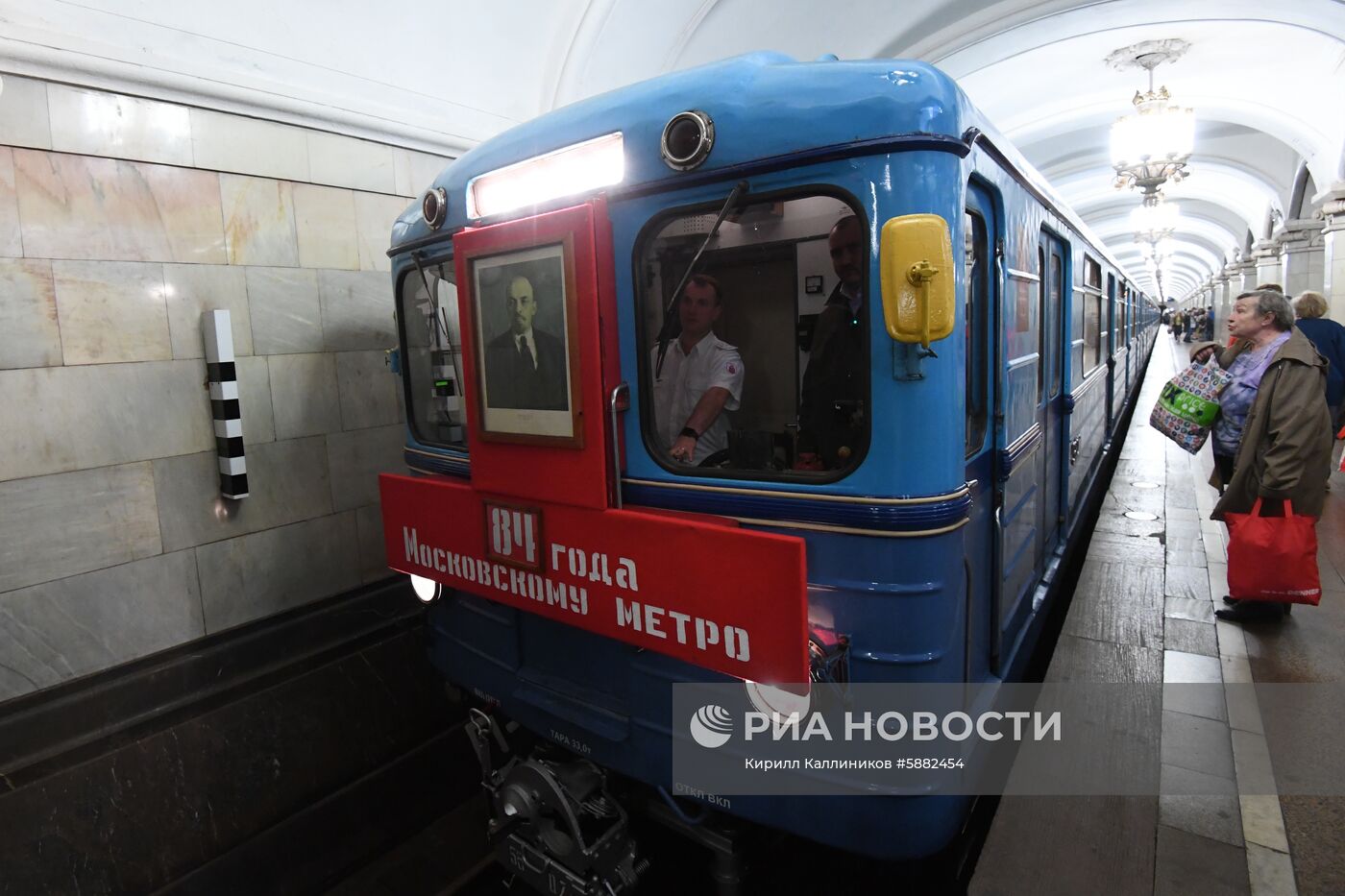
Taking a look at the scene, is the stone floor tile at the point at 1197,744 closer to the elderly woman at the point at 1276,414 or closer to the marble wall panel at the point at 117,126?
the elderly woman at the point at 1276,414

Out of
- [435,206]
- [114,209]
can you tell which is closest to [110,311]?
[114,209]

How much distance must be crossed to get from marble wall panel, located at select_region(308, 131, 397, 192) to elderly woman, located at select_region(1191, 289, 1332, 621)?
4.90m

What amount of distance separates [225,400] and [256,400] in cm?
28

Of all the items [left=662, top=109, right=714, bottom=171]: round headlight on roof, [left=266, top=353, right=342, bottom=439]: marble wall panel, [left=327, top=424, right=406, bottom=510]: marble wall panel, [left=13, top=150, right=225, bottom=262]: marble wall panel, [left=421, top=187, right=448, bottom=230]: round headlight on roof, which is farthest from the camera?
[left=327, top=424, right=406, bottom=510]: marble wall panel

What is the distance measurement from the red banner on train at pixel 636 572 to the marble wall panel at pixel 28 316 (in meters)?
1.72

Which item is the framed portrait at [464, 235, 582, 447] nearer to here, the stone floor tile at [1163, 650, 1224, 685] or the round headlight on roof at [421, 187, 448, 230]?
the round headlight on roof at [421, 187, 448, 230]

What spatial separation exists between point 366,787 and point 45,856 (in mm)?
1347

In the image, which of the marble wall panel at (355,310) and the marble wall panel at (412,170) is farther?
the marble wall panel at (412,170)

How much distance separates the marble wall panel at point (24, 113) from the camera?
303cm

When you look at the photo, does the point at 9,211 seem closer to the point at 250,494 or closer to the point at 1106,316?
the point at 250,494

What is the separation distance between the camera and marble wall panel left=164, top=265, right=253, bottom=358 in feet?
11.9

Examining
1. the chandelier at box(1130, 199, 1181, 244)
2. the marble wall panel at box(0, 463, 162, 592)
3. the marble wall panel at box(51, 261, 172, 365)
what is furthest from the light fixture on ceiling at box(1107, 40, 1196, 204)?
the marble wall panel at box(0, 463, 162, 592)

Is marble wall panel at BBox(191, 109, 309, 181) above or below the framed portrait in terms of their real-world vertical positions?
above

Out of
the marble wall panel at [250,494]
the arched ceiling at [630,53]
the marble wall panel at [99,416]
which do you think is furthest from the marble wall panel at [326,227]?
the marble wall panel at [250,494]
